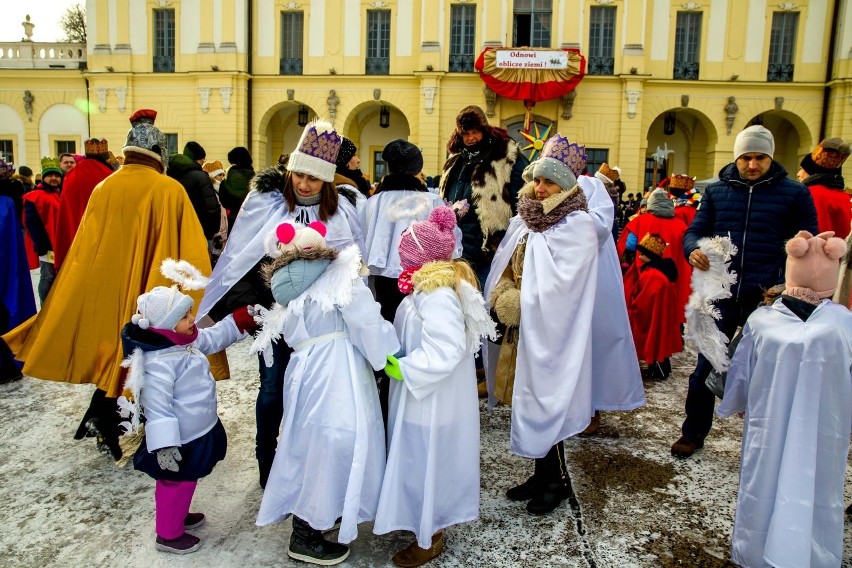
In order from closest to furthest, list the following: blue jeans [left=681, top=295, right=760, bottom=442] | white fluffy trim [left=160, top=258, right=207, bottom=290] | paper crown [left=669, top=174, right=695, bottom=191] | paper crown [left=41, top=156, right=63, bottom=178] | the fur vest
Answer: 1. white fluffy trim [left=160, top=258, right=207, bottom=290]
2. blue jeans [left=681, top=295, right=760, bottom=442]
3. the fur vest
4. paper crown [left=41, top=156, right=63, bottom=178]
5. paper crown [left=669, top=174, right=695, bottom=191]

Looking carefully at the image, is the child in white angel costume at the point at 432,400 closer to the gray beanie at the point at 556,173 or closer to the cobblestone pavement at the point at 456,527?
the cobblestone pavement at the point at 456,527

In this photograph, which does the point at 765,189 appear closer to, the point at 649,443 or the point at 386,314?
the point at 649,443

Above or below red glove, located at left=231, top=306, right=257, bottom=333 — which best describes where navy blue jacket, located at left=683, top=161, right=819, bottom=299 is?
above

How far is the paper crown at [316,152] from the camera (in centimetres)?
317

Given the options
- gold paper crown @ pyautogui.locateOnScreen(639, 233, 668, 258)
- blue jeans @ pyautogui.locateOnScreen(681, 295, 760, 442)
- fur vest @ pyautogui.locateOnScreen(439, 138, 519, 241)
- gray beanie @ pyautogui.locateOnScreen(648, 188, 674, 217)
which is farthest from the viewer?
gray beanie @ pyautogui.locateOnScreen(648, 188, 674, 217)

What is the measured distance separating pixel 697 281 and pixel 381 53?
1813cm

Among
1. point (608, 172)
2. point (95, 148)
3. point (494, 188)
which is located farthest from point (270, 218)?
point (608, 172)

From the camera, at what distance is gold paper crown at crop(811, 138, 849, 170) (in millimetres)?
4469

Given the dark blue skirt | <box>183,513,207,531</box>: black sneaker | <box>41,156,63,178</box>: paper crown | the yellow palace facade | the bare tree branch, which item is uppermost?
the bare tree branch

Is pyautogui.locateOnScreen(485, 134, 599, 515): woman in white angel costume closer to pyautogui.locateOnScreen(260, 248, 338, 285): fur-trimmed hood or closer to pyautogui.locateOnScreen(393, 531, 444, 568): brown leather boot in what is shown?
pyautogui.locateOnScreen(393, 531, 444, 568): brown leather boot

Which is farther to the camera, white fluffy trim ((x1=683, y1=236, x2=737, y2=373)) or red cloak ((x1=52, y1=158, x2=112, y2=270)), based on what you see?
red cloak ((x1=52, y1=158, x2=112, y2=270))

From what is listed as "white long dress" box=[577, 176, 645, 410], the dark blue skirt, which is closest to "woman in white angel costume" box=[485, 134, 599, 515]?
"white long dress" box=[577, 176, 645, 410]

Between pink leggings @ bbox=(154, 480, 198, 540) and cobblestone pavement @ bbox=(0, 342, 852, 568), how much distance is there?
109 millimetres

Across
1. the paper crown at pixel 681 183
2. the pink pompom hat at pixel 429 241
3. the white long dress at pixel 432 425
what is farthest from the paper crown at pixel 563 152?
the paper crown at pixel 681 183
